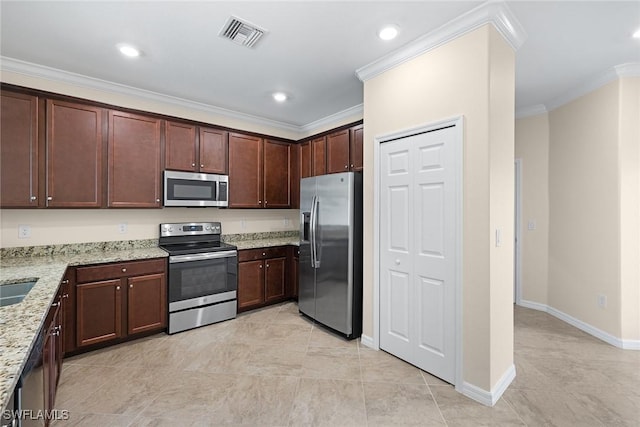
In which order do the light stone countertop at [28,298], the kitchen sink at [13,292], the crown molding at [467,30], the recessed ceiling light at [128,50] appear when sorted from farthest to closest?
the recessed ceiling light at [128,50] < the crown molding at [467,30] < the kitchen sink at [13,292] < the light stone countertop at [28,298]

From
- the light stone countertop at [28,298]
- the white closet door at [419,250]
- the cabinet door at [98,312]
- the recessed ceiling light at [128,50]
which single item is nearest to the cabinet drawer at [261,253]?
the light stone countertop at [28,298]

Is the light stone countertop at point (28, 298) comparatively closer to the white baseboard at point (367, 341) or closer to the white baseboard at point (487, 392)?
the white baseboard at point (367, 341)

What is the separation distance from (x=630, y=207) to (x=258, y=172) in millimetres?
4190

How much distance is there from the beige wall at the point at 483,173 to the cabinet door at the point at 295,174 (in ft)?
7.92

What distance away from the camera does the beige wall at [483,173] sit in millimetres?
2039

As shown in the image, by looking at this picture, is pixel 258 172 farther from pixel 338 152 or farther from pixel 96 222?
pixel 96 222

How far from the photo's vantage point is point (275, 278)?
4043 mm

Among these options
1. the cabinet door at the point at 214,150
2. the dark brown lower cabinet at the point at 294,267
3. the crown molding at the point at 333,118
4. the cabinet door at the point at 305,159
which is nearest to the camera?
the cabinet door at the point at 214,150

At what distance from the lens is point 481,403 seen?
2.04 metres

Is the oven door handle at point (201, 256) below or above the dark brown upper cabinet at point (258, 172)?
below

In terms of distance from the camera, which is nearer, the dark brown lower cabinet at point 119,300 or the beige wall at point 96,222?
the dark brown lower cabinet at point 119,300

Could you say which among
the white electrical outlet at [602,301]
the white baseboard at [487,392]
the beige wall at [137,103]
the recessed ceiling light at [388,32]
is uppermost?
the recessed ceiling light at [388,32]

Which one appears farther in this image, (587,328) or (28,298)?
(587,328)

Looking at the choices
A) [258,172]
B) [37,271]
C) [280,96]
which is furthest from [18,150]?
[280,96]
